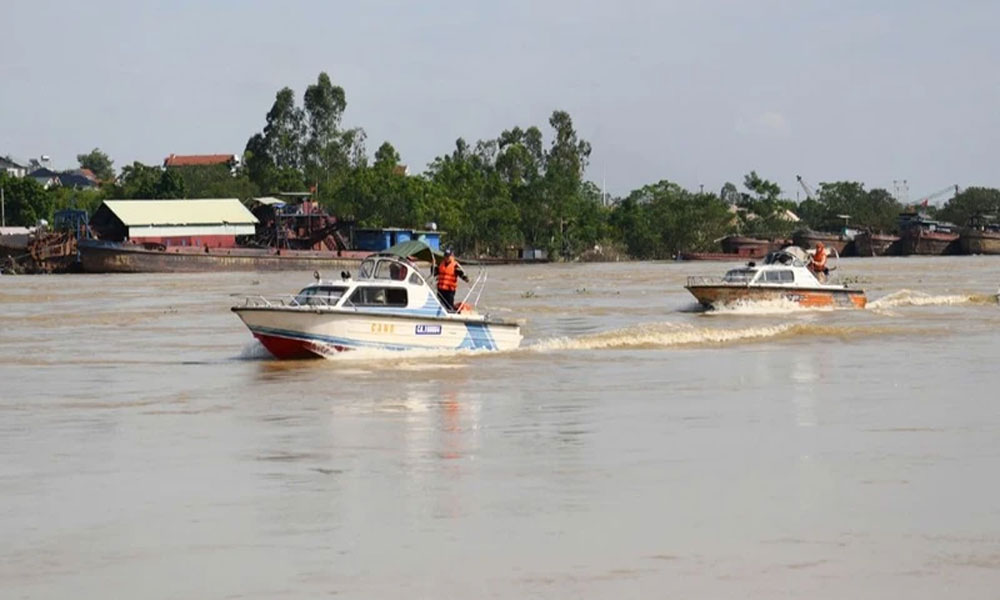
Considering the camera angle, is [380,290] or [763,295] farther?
[763,295]

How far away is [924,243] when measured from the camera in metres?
151

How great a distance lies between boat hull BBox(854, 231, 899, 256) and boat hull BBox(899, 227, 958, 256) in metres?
0.91

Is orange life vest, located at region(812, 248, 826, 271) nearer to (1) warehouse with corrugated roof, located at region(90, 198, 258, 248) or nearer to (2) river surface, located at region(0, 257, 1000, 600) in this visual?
(2) river surface, located at region(0, 257, 1000, 600)

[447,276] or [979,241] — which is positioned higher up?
[979,241]

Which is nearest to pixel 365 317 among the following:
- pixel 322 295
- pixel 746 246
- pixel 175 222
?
pixel 322 295

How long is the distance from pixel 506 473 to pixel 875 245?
5606 inches

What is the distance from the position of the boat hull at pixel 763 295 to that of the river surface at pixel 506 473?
9942 mm

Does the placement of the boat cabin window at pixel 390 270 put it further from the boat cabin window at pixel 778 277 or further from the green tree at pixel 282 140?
the green tree at pixel 282 140

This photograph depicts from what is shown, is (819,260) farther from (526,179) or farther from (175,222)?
(526,179)

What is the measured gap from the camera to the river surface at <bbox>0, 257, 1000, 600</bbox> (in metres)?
11.5

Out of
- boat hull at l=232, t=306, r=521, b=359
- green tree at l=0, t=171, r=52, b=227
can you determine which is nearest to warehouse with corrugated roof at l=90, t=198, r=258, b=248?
green tree at l=0, t=171, r=52, b=227

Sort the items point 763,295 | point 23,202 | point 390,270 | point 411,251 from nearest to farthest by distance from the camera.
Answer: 1. point 390,270
2. point 411,251
3. point 763,295
4. point 23,202

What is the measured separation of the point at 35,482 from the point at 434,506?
4.25 metres

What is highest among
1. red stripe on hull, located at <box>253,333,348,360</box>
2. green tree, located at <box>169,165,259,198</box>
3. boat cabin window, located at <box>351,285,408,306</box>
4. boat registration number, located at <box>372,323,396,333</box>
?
green tree, located at <box>169,165,259,198</box>
